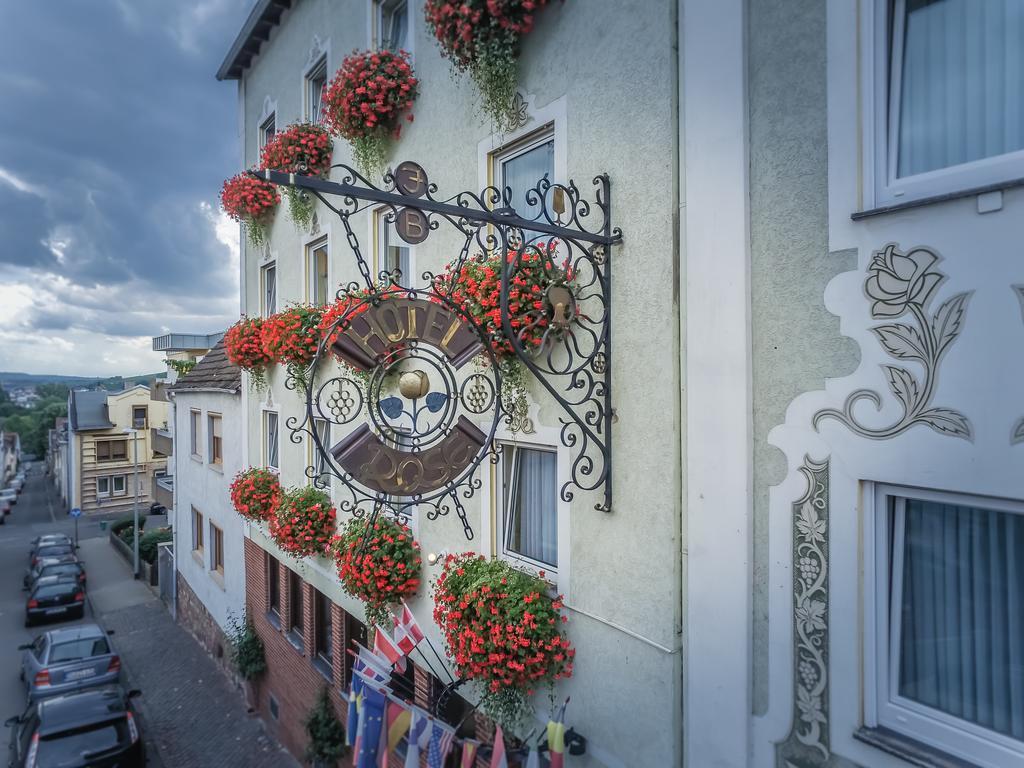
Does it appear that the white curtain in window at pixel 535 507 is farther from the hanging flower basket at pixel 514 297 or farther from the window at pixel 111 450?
the window at pixel 111 450

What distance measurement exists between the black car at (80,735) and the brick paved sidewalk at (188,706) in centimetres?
174

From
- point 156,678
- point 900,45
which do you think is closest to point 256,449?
point 156,678

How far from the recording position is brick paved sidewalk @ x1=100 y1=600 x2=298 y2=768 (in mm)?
10883

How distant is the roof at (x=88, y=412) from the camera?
122 ft

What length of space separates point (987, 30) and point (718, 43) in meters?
1.32

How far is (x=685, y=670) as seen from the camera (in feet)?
12.8

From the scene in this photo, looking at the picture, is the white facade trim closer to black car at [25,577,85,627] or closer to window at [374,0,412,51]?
window at [374,0,412,51]

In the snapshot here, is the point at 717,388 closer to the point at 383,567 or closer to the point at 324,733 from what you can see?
the point at 383,567

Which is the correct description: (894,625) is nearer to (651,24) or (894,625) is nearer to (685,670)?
(685,670)

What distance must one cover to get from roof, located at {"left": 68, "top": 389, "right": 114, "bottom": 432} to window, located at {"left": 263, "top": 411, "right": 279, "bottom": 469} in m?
32.9

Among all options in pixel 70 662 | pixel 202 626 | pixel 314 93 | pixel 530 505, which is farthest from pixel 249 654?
pixel 314 93

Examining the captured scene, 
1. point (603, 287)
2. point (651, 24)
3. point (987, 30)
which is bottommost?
point (603, 287)

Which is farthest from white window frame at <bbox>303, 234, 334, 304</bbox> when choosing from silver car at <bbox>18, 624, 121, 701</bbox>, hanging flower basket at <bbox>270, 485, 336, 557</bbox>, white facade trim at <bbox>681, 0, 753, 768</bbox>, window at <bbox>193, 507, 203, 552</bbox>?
window at <bbox>193, 507, 203, 552</bbox>

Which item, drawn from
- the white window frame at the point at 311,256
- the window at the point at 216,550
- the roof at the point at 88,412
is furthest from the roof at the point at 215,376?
the roof at the point at 88,412
